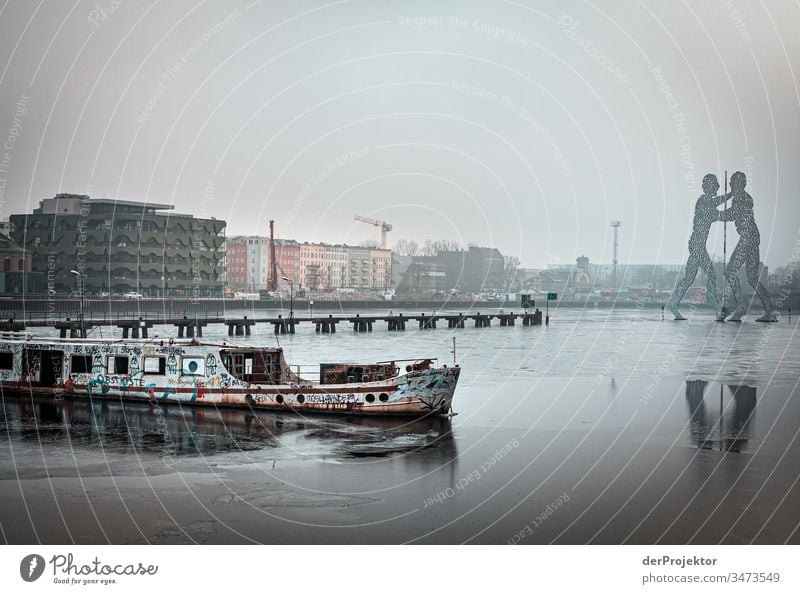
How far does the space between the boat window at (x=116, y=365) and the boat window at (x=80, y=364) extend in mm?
1095

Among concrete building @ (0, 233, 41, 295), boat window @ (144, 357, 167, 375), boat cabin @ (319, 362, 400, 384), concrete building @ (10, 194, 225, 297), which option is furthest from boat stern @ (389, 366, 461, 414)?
concrete building @ (10, 194, 225, 297)

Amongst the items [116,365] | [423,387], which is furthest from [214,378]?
[423,387]

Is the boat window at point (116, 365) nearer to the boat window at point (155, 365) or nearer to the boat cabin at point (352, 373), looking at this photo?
the boat window at point (155, 365)

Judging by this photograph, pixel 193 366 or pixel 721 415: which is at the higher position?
pixel 193 366

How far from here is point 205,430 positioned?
2766 cm

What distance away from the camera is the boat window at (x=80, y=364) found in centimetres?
3419

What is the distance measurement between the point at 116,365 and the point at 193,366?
3.89 metres

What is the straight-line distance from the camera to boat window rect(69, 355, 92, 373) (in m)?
34.2

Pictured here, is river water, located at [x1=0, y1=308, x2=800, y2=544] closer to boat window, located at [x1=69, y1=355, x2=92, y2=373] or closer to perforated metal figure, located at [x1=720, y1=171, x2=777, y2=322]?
boat window, located at [x1=69, y1=355, x2=92, y2=373]

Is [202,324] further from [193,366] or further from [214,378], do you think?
[214,378]

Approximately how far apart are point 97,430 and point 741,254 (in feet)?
315
